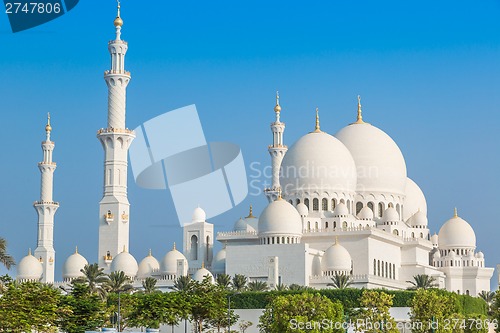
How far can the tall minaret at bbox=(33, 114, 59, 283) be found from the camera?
261 feet

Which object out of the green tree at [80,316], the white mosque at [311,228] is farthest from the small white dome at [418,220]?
the green tree at [80,316]

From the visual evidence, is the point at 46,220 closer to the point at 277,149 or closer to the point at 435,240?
the point at 277,149

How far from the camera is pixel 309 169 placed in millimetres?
72375

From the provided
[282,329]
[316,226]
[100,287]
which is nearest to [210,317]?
[282,329]

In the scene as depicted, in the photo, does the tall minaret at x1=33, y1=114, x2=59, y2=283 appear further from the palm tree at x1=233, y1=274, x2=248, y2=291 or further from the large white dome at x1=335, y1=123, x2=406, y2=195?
the large white dome at x1=335, y1=123, x2=406, y2=195

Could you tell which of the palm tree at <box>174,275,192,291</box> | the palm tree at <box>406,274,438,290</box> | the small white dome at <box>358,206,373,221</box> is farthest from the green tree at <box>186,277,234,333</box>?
the small white dome at <box>358,206,373,221</box>

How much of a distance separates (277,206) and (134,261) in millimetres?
12619

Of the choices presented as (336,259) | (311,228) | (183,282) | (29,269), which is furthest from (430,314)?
(29,269)

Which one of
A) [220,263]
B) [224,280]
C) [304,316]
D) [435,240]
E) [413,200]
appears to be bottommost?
[304,316]

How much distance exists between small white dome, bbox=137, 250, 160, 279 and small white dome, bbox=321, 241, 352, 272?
1527cm

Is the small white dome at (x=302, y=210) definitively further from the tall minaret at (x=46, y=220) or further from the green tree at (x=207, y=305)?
the tall minaret at (x=46, y=220)

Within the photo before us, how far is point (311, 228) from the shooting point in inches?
2778

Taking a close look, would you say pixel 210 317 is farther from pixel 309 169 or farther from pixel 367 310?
pixel 309 169

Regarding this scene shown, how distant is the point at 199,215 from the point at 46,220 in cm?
1222
